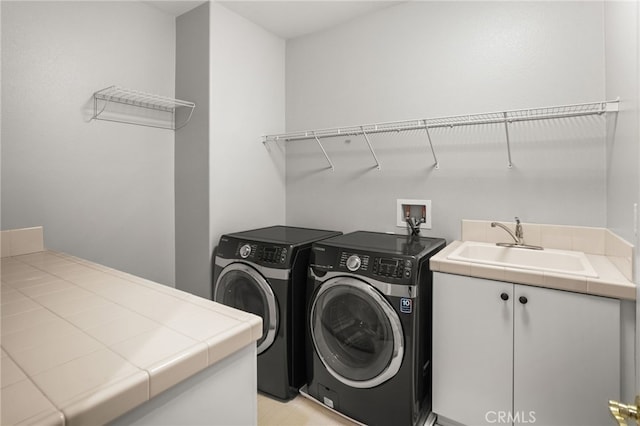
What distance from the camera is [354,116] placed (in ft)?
8.58

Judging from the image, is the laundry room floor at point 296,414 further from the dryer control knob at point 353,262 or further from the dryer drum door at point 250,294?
the dryer control knob at point 353,262

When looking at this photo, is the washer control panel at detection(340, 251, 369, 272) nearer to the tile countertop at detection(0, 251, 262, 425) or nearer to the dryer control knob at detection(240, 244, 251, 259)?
the dryer control knob at detection(240, 244, 251, 259)

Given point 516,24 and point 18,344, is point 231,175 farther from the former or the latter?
point 516,24

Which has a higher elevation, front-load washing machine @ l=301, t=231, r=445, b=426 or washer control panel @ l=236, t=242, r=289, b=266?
washer control panel @ l=236, t=242, r=289, b=266

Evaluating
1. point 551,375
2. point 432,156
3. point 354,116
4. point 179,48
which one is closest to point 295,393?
point 551,375

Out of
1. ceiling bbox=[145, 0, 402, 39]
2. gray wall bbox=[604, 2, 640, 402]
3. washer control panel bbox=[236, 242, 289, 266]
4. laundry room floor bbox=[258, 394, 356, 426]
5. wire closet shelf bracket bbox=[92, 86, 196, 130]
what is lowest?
laundry room floor bbox=[258, 394, 356, 426]

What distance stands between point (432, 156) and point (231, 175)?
147 cm

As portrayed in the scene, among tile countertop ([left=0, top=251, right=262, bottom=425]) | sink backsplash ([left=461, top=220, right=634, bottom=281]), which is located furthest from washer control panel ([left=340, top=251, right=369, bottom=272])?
tile countertop ([left=0, top=251, right=262, bottom=425])

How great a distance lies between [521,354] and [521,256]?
A: 2.00 feet

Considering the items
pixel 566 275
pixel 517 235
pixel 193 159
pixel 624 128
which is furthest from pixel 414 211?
pixel 193 159

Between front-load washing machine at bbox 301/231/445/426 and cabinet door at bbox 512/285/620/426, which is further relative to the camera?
front-load washing machine at bbox 301/231/445/426

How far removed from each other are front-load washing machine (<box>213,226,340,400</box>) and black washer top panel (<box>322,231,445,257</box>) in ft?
0.90

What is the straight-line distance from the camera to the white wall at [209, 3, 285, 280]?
7.91 feet

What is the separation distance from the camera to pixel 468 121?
6.84 ft
